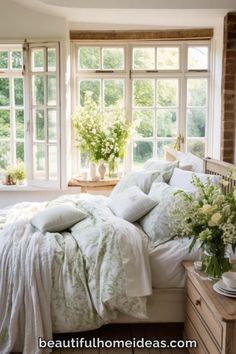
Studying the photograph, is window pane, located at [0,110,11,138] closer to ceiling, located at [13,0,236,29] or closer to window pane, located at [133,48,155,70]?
ceiling, located at [13,0,236,29]

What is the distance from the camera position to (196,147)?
560 centimetres

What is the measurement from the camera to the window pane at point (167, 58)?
5.46m

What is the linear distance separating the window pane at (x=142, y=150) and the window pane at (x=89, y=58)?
117 cm

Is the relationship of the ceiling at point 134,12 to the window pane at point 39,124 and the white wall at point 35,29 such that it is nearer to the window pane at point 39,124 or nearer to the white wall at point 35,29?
the white wall at point 35,29

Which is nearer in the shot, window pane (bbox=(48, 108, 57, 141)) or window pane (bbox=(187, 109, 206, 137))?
window pane (bbox=(48, 108, 57, 141))

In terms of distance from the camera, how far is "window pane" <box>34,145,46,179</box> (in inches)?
208

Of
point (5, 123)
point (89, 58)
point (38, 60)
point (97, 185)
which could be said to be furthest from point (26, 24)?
point (97, 185)

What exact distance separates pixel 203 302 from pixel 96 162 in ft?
10.4

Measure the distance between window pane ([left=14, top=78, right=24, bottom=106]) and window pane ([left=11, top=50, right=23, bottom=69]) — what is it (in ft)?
0.55

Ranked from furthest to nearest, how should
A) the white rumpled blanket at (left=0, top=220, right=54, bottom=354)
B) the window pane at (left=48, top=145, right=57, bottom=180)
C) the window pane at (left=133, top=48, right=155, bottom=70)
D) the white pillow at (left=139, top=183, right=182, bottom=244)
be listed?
the window pane at (left=133, top=48, right=155, bottom=70) → the window pane at (left=48, top=145, right=57, bottom=180) → the white pillow at (left=139, top=183, right=182, bottom=244) → the white rumpled blanket at (left=0, top=220, right=54, bottom=354)

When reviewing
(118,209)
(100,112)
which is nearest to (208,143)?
(100,112)

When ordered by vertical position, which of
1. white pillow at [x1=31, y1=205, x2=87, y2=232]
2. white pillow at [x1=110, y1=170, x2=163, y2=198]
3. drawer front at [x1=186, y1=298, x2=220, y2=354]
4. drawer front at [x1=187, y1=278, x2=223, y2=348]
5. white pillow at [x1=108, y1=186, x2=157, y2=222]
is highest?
white pillow at [x1=110, y1=170, x2=163, y2=198]

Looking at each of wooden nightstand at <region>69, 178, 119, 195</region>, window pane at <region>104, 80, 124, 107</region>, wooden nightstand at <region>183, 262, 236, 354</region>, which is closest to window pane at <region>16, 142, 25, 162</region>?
wooden nightstand at <region>69, 178, 119, 195</region>

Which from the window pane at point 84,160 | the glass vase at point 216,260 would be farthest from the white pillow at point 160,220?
the window pane at point 84,160
